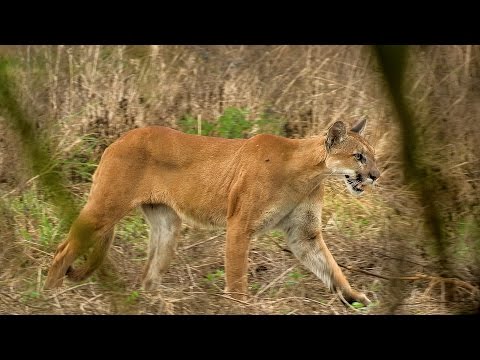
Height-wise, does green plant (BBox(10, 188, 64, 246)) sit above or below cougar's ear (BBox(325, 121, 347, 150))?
below

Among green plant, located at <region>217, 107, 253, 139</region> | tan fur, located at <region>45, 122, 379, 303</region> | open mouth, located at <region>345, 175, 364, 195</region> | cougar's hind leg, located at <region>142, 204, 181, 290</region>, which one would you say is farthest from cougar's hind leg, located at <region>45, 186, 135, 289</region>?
green plant, located at <region>217, 107, 253, 139</region>

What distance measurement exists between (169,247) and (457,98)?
2.77 m

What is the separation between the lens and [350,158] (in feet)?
23.5

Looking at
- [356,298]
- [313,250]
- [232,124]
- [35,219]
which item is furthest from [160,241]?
[232,124]

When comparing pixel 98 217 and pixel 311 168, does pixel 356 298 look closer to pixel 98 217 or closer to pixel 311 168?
pixel 311 168

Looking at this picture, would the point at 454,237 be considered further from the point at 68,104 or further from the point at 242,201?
the point at 68,104

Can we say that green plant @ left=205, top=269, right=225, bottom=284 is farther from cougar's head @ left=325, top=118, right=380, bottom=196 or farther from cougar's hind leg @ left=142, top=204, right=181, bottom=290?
cougar's head @ left=325, top=118, right=380, bottom=196

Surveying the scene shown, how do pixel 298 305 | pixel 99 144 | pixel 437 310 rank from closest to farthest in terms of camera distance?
pixel 437 310
pixel 298 305
pixel 99 144

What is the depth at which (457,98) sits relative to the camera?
22.3 feet

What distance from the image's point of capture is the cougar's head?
7.16m

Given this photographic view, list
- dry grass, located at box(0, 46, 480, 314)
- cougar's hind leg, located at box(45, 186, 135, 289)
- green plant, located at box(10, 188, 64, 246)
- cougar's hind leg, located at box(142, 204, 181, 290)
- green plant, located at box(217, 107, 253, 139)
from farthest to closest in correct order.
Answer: green plant, located at box(217, 107, 253, 139)
green plant, located at box(10, 188, 64, 246)
cougar's hind leg, located at box(142, 204, 181, 290)
cougar's hind leg, located at box(45, 186, 135, 289)
dry grass, located at box(0, 46, 480, 314)

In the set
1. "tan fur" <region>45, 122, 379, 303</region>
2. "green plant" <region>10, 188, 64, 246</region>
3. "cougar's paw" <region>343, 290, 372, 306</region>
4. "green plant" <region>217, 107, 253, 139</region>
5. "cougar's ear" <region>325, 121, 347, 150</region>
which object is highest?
"cougar's ear" <region>325, 121, 347, 150</region>

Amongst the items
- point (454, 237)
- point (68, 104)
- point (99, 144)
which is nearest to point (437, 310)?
point (454, 237)

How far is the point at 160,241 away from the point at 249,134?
8.68 ft
